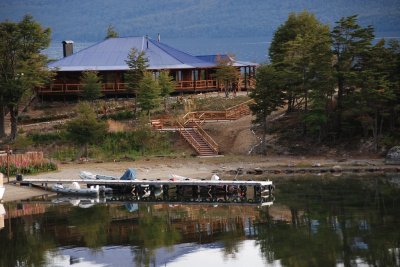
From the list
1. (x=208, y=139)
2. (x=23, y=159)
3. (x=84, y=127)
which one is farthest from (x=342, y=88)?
(x=23, y=159)

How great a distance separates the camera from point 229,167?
5984 centimetres

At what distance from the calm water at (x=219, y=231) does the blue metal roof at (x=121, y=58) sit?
90.8ft

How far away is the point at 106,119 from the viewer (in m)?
70.5

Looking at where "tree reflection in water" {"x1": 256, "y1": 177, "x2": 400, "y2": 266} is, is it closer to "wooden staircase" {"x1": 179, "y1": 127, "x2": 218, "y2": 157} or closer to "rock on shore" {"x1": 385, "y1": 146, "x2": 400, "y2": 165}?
"rock on shore" {"x1": 385, "y1": 146, "x2": 400, "y2": 165}

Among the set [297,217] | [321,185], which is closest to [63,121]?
[321,185]

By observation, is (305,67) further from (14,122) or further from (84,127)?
(14,122)

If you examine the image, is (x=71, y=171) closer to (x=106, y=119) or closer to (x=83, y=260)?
(x=106, y=119)

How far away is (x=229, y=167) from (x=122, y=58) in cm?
2344

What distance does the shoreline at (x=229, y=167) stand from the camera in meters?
57.4

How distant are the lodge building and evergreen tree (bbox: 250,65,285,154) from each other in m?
15.6

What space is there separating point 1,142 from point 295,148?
2103 centimetres

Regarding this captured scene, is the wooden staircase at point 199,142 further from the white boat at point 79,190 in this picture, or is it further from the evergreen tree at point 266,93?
the white boat at point 79,190

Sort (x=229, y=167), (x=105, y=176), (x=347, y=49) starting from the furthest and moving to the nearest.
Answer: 1. (x=347, y=49)
2. (x=229, y=167)
3. (x=105, y=176)

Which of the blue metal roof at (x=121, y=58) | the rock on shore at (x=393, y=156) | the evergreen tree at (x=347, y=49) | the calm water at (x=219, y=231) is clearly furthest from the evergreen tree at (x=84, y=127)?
the rock on shore at (x=393, y=156)
